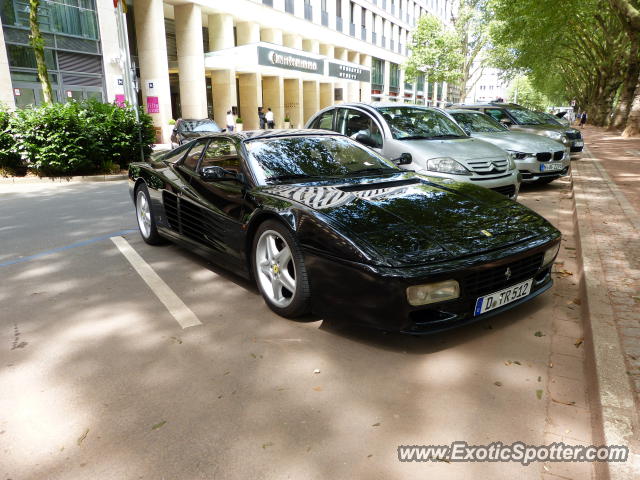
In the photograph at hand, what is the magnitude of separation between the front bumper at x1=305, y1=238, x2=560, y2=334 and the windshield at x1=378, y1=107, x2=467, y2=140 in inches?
176

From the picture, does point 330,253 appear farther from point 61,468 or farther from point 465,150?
point 465,150

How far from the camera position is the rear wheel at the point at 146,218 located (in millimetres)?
5699

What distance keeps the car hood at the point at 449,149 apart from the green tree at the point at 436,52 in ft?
132

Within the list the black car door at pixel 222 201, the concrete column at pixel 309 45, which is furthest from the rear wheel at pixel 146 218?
the concrete column at pixel 309 45

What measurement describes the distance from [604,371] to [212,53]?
29.6m

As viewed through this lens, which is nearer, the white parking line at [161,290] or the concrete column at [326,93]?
the white parking line at [161,290]

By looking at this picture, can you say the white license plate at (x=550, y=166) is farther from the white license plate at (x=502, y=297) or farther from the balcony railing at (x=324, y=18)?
the balcony railing at (x=324, y=18)

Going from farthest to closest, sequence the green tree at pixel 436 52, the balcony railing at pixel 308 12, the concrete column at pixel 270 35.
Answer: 1. the green tree at pixel 436 52
2. the balcony railing at pixel 308 12
3. the concrete column at pixel 270 35

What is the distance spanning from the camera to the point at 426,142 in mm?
7242

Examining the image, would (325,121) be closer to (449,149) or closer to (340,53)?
(449,149)

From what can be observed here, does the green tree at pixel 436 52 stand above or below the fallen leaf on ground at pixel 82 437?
above

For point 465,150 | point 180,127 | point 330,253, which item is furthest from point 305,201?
point 180,127

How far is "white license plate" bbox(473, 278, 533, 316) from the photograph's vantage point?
309 cm

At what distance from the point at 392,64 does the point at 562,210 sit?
53.1 m
